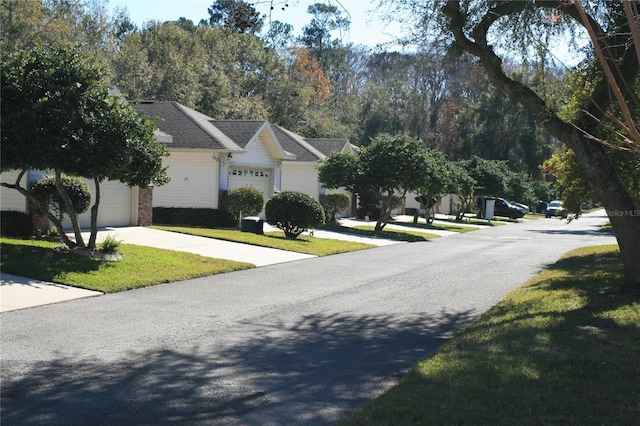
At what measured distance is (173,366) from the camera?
6934 millimetres

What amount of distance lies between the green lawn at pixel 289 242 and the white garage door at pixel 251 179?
199 inches

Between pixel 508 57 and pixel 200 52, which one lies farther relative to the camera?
pixel 200 52

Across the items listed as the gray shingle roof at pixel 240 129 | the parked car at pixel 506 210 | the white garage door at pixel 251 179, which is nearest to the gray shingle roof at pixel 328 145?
Result: the white garage door at pixel 251 179

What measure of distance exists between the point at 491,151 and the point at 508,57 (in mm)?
59468

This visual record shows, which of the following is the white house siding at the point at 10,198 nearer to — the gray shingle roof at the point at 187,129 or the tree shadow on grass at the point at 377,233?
the gray shingle roof at the point at 187,129

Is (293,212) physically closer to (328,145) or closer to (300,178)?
(300,178)

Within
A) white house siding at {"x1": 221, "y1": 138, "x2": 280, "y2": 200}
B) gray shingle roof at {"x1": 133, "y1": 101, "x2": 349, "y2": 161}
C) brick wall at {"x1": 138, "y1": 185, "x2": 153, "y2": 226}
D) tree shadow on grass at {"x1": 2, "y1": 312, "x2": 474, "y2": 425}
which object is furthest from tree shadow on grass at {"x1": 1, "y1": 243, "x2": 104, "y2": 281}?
white house siding at {"x1": 221, "y1": 138, "x2": 280, "y2": 200}

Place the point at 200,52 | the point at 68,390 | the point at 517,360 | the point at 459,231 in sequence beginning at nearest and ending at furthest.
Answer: the point at 68,390 < the point at 517,360 < the point at 459,231 < the point at 200,52

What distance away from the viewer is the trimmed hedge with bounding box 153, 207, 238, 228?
26.4m

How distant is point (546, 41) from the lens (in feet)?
39.3

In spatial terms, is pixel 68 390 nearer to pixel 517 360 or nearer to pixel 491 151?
pixel 517 360

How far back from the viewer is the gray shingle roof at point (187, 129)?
27.2 m

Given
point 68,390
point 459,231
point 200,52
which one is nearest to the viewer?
point 68,390

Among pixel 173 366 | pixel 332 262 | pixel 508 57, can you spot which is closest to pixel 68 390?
pixel 173 366
